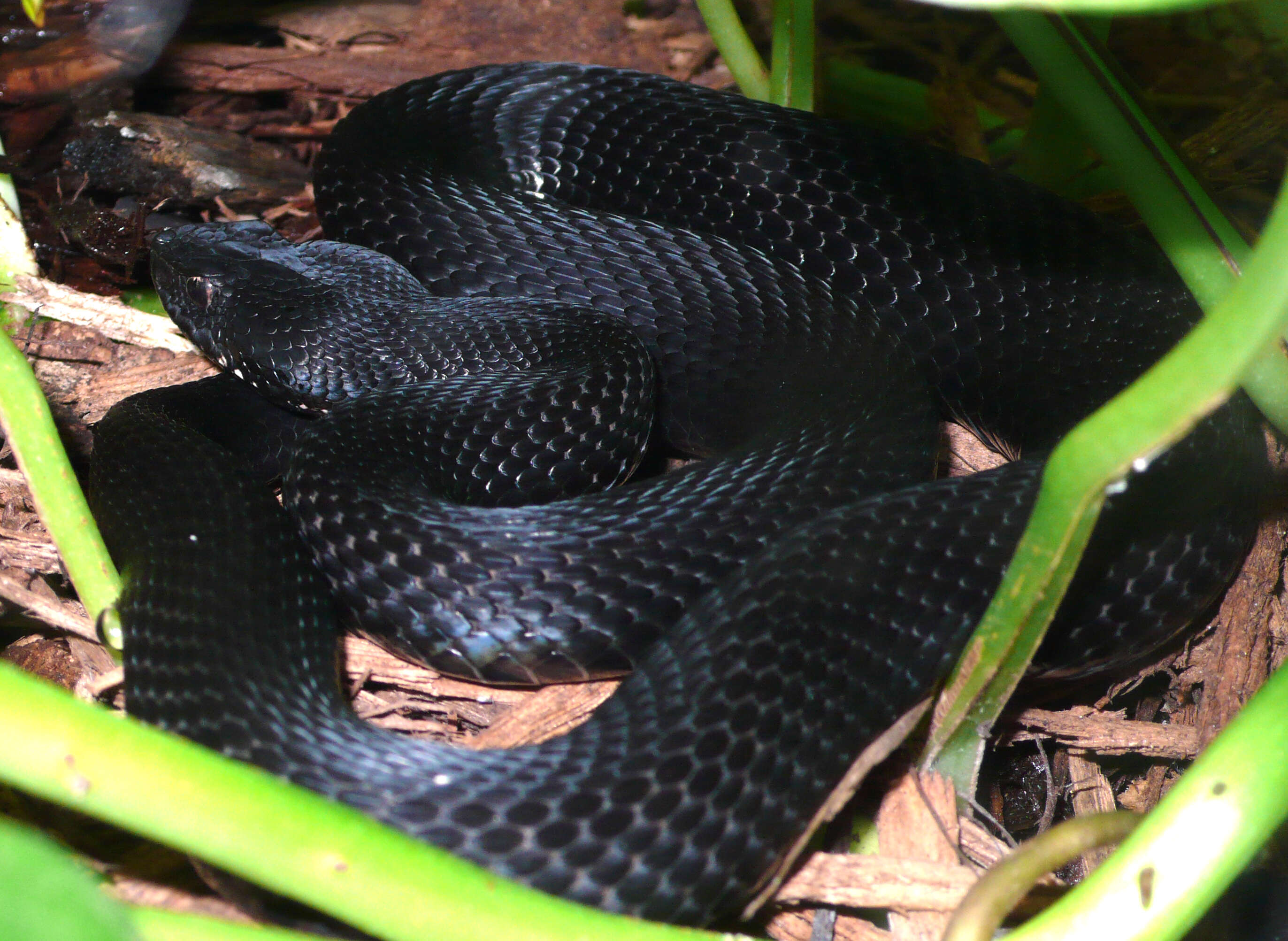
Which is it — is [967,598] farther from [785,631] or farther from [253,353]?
[253,353]

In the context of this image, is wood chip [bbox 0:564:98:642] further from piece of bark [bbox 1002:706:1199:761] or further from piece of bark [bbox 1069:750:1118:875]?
piece of bark [bbox 1069:750:1118:875]

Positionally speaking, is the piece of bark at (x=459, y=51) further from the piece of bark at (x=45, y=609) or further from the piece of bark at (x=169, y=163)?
the piece of bark at (x=45, y=609)

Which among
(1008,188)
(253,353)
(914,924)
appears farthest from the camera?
(1008,188)

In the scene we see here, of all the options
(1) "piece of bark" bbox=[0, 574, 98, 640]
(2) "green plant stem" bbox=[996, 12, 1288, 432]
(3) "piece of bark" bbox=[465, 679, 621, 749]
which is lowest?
(1) "piece of bark" bbox=[0, 574, 98, 640]

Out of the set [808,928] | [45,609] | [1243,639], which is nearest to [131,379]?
[45,609]

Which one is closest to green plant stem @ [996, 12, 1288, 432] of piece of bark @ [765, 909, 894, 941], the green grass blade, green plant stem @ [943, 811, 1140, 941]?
green plant stem @ [943, 811, 1140, 941]

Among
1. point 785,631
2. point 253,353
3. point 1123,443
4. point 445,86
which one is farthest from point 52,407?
point 1123,443
